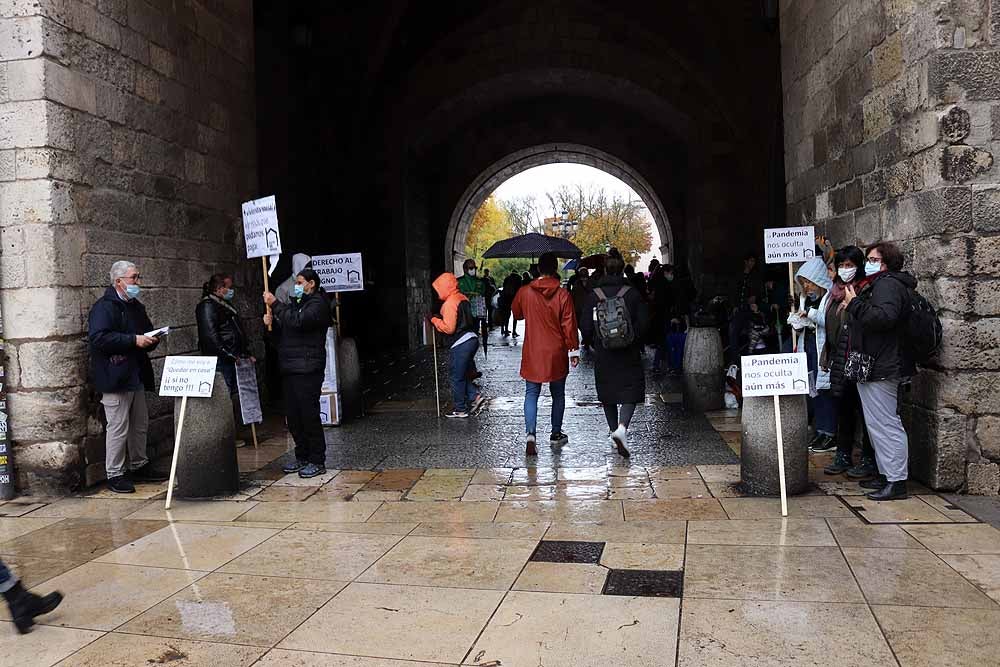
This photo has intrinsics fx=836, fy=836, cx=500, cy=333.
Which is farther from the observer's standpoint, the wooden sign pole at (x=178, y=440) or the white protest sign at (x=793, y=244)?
the white protest sign at (x=793, y=244)

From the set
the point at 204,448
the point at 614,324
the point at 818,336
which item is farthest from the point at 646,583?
the point at 204,448

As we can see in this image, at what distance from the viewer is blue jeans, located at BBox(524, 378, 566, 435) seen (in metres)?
6.86

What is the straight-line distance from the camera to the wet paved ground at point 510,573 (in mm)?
3268

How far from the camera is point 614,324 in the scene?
6.33 m

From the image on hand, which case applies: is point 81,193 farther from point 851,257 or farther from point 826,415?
point 826,415

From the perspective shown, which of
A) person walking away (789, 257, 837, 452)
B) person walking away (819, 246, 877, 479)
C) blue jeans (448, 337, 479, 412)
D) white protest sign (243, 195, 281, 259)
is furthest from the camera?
blue jeans (448, 337, 479, 412)

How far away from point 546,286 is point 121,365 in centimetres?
325

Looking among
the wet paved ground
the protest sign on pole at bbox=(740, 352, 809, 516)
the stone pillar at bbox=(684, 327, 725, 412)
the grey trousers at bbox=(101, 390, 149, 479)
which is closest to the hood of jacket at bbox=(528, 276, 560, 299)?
the wet paved ground

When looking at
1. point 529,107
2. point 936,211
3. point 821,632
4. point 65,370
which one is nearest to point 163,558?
point 65,370

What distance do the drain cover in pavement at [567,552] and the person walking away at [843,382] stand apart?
2.15 metres

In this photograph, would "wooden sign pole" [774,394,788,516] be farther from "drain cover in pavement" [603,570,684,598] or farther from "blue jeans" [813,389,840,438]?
"blue jeans" [813,389,840,438]

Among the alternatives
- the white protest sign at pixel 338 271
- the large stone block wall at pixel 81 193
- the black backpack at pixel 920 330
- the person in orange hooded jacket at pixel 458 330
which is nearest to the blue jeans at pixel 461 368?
the person in orange hooded jacket at pixel 458 330

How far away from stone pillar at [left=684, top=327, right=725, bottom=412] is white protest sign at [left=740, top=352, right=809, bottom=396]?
3151 millimetres

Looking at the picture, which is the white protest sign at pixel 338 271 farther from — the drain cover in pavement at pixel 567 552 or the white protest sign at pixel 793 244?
the drain cover in pavement at pixel 567 552
